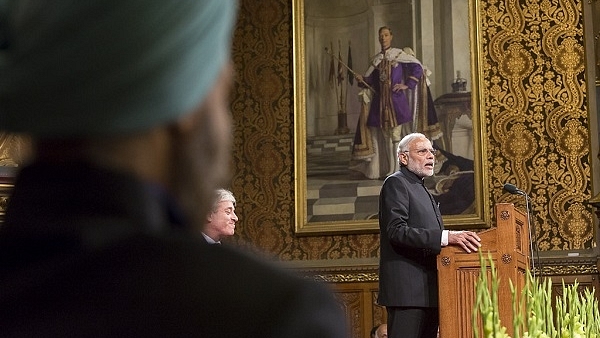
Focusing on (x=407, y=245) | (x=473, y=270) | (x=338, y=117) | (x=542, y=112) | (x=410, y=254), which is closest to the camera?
(x=473, y=270)

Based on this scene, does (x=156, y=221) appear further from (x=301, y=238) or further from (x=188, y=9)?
(x=301, y=238)

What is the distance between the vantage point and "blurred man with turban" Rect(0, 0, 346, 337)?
596 mm

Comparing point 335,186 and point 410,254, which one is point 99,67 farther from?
point 335,186

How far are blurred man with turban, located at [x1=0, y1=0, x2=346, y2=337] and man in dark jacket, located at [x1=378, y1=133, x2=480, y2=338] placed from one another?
509 centimetres

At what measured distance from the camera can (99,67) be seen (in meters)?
0.62

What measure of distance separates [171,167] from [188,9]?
102 millimetres

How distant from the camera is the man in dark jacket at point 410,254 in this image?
19.0 ft

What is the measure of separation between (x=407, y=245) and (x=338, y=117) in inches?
147

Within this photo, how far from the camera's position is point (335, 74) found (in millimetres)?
9516

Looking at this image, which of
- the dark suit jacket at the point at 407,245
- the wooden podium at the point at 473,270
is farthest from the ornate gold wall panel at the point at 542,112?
the wooden podium at the point at 473,270

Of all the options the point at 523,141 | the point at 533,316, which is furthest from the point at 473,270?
the point at 523,141

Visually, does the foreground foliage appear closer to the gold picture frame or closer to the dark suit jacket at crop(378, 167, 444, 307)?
the dark suit jacket at crop(378, 167, 444, 307)

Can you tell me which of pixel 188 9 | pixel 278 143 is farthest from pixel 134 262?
pixel 278 143

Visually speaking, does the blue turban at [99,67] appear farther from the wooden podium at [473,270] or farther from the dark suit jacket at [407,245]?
the dark suit jacket at [407,245]
